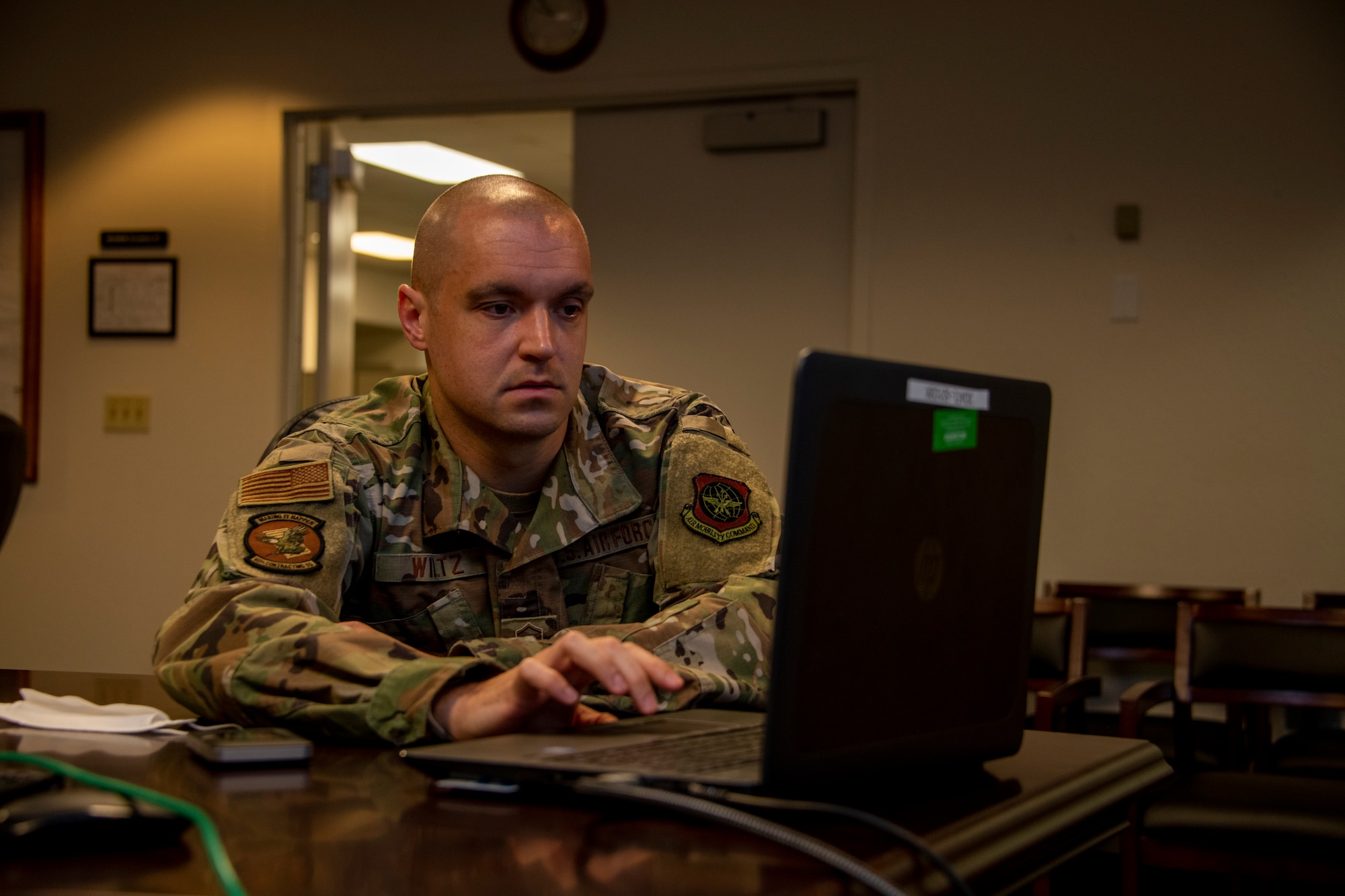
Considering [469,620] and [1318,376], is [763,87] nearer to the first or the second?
[1318,376]

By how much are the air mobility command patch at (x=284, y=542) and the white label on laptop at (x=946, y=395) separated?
2.49 ft

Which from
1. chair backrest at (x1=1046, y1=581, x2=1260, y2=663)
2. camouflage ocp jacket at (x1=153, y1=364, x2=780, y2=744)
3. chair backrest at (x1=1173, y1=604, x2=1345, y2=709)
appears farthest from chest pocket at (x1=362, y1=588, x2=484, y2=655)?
chair backrest at (x1=1046, y1=581, x2=1260, y2=663)

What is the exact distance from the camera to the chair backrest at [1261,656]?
2486 millimetres

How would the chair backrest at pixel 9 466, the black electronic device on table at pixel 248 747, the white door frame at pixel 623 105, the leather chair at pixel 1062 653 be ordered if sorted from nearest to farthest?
the black electronic device on table at pixel 248 747
the chair backrest at pixel 9 466
the leather chair at pixel 1062 653
the white door frame at pixel 623 105

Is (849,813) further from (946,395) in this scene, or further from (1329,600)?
(1329,600)

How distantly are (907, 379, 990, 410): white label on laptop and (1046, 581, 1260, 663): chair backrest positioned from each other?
2527 mm

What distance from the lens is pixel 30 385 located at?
455 cm

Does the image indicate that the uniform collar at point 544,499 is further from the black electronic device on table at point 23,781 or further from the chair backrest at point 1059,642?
the chair backrest at point 1059,642

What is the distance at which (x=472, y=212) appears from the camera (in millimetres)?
1608

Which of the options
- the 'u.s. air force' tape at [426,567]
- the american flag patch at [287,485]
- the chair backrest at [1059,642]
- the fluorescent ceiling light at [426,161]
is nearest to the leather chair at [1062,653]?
the chair backrest at [1059,642]

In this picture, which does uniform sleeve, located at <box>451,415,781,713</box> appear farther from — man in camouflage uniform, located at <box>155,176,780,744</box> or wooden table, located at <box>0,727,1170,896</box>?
wooden table, located at <box>0,727,1170,896</box>

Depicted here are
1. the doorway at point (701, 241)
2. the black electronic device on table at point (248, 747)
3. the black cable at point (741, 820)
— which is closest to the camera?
the black cable at point (741, 820)

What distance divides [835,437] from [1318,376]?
3289mm

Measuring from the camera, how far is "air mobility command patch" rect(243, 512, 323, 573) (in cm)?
129
